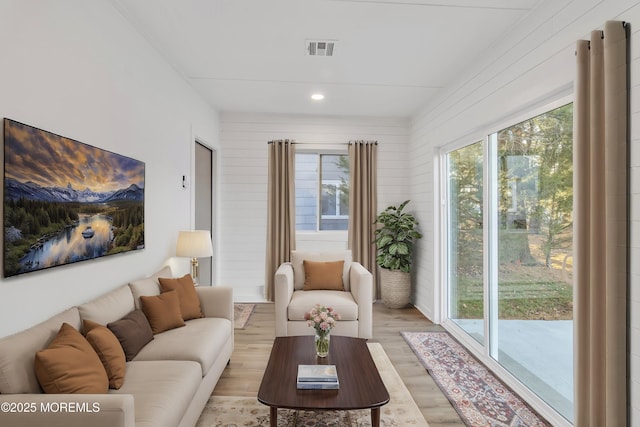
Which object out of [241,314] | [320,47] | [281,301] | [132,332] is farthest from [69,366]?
[241,314]

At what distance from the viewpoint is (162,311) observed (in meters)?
2.56

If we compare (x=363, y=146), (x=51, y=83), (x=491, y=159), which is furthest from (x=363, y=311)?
(x=51, y=83)

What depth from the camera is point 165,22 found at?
108 inches

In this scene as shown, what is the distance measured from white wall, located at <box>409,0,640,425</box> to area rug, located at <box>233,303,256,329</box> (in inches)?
90.8

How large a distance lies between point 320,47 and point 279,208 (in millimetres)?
2579

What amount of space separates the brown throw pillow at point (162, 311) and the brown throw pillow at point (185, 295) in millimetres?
133

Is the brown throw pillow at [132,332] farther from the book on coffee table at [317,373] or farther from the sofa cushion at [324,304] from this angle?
the sofa cushion at [324,304]

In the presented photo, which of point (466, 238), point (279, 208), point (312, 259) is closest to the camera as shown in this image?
point (466, 238)

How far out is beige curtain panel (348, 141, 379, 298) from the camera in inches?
207

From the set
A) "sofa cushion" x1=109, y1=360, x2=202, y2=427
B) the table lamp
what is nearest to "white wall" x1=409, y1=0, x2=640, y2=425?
"sofa cushion" x1=109, y1=360, x2=202, y2=427

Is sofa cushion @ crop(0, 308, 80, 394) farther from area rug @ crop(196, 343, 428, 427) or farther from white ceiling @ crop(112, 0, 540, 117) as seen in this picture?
white ceiling @ crop(112, 0, 540, 117)

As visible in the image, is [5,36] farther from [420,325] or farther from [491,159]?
[420,325]

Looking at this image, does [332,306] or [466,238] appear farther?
[466,238]

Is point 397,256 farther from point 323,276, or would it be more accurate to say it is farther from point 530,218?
point 530,218
